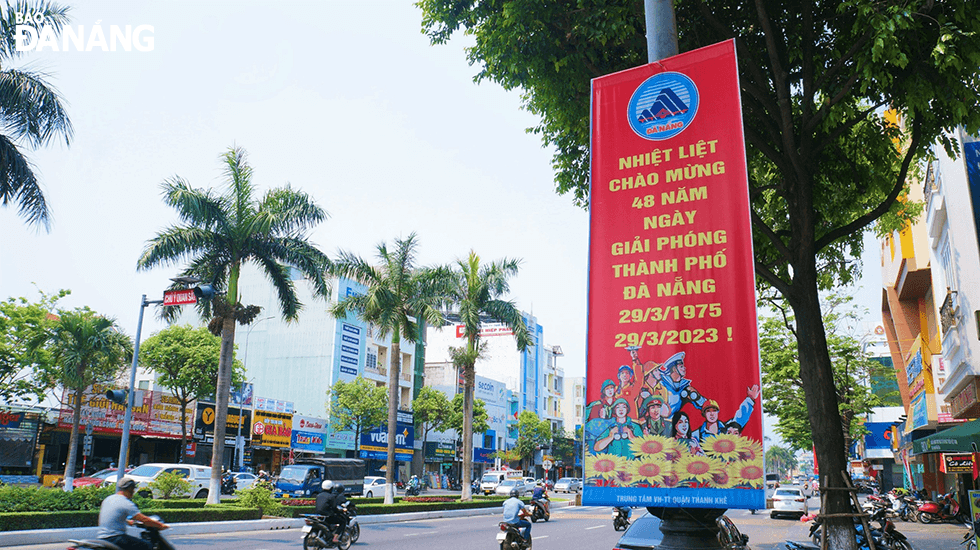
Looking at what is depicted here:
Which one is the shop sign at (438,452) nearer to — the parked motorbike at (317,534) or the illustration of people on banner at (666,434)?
the parked motorbike at (317,534)

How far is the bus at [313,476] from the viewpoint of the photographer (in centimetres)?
3228

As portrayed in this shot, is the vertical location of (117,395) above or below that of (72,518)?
above

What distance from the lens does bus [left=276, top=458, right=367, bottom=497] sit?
32.3 meters

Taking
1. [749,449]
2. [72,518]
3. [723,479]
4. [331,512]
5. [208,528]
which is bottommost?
[208,528]

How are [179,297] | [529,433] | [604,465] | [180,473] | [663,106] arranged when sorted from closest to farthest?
[604,465] < [663,106] < [179,297] < [180,473] < [529,433]

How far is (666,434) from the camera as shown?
5.53m

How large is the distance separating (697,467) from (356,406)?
156 feet

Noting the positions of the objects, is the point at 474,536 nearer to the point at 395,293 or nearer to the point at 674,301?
the point at 395,293

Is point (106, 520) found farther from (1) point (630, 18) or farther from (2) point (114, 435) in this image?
(2) point (114, 435)

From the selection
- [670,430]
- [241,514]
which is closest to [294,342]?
[241,514]

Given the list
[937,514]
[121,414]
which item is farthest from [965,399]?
[121,414]

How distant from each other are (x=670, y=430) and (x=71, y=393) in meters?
39.1

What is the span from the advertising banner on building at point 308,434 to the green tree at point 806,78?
41.5 m

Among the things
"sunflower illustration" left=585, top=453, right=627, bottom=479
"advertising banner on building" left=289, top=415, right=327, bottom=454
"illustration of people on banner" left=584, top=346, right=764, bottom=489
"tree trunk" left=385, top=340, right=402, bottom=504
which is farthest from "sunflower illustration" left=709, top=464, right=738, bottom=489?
"advertising banner on building" left=289, top=415, right=327, bottom=454
